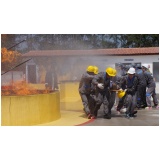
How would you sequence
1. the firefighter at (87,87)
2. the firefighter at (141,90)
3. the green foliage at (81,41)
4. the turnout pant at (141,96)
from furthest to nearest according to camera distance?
the green foliage at (81,41) < the turnout pant at (141,96) < the firefighter at (141,90) < the firefighter at (87,87)

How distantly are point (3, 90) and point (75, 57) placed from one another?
1187 cm

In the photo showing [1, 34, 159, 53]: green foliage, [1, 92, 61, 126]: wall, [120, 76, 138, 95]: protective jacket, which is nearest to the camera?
[1, 92, 61, 126]: wall

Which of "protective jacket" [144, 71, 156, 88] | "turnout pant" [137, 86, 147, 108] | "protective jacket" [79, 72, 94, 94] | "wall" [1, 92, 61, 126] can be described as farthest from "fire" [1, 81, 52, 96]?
"protective jacket" [144, 71, 156, 88]

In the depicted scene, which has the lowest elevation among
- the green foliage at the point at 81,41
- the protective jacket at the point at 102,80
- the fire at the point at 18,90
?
the fire at the point at 18,90

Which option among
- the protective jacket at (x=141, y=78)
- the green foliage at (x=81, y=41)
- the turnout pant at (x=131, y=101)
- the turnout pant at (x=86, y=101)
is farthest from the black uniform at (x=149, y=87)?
the green foliage at (x=81, y=41)

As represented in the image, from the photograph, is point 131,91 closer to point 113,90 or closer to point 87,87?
point 113,90

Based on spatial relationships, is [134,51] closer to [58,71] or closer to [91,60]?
[91,60]

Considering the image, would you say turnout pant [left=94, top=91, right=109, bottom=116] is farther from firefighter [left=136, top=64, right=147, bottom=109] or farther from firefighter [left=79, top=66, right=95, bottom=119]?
firefighter [left=136, top=64, right=147, bottom=109]

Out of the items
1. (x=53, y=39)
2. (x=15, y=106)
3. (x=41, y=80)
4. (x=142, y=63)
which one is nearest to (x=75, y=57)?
(x=41, y=80)

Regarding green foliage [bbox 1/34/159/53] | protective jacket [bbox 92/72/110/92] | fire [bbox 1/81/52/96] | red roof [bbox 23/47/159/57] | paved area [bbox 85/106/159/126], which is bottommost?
paved area [bbox 85/106/159/126]

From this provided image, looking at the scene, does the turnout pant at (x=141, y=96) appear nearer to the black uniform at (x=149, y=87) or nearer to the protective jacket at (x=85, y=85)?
the black uniform at (x=149, y=87)

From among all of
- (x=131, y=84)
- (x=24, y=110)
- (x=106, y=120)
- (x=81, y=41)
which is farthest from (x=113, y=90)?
(x=81, y=41)

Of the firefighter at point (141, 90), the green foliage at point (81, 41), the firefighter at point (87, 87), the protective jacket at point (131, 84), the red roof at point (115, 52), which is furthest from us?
the green foliage at point (81, 41)

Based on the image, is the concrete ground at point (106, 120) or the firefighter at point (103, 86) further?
the firefighter at point (103, 86)
